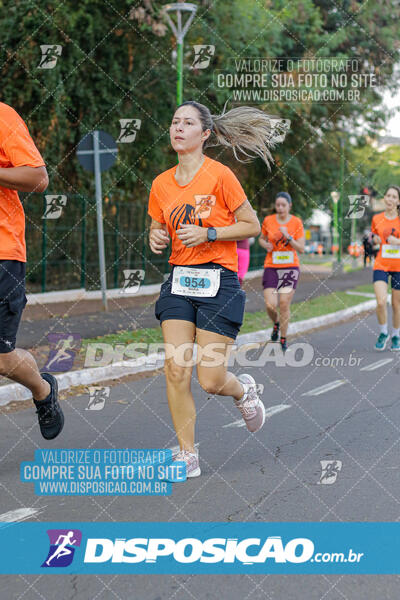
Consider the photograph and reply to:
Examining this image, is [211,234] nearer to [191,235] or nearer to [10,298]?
[191,235]

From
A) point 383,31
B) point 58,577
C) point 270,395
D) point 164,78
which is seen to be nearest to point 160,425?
point 270,395

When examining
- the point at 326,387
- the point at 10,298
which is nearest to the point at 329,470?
the point at 10,298

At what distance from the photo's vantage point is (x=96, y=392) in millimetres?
8438

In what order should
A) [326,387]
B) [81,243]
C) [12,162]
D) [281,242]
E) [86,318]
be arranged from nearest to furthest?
[12,162] → [326,387] → [281,242] → [86,318] → [81,243]

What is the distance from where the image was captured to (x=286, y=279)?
11.4 m

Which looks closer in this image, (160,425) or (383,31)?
(160,425)

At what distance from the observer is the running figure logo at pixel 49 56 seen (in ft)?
55.5

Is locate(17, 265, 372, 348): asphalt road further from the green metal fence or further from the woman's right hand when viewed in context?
the woman's right hand

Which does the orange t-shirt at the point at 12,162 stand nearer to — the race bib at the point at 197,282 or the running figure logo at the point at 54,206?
the race bib at the point at 197,282

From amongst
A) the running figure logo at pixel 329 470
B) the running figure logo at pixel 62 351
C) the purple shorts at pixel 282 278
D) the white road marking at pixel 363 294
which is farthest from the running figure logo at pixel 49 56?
the running figure logo at pixel 329 470

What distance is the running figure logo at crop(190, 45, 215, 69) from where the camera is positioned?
61.7 feet

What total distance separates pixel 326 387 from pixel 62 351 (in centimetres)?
Result: 334

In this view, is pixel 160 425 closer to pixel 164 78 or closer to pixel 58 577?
pixel 58 577

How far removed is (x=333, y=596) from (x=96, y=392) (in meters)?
5.16
